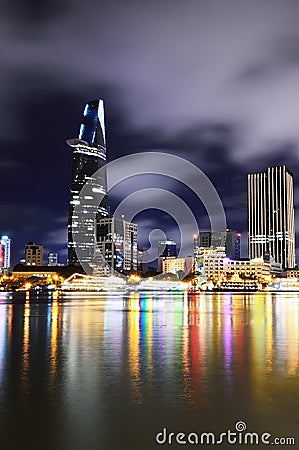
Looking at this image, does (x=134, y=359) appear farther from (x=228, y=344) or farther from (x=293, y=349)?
(x=293, y=349)

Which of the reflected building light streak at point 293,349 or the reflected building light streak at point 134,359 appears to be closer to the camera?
the reflected building light streak at point 134,359

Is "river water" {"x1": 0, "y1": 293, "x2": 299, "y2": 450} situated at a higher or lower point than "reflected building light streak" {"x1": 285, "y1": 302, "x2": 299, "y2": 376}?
lower

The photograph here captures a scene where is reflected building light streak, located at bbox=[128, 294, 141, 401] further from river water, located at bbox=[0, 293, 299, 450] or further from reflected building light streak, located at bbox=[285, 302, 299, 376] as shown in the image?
reflected building light streak, located at bbox=[285, 302, 299, 376]

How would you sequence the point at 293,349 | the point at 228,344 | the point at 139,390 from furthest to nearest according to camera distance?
the point at 228,344, the point at 293,349, the point at 139,390

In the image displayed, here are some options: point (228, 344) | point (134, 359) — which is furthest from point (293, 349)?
point (134, 359)

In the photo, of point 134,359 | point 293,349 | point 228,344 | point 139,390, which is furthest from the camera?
point 228,344

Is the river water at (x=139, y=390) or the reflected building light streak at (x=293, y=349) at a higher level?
the reflected building light streak at (x=293, y=349)

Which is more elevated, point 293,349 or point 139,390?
point 293,349

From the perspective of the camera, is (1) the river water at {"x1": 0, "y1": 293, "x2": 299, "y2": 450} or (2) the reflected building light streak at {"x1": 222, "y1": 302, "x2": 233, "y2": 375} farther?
(2) the reflected building light streak at {"x1": 222, "y1": 302, "x2": 233, "y2": 375}

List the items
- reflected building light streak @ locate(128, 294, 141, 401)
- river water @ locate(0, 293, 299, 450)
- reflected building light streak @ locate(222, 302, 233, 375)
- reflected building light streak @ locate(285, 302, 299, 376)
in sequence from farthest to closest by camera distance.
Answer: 1. reflected building light streak @ locate(222, 302, 233, 375)
2. reflected building light streak @ locate(285, 302, 299, 376)
3. reflected building light streak @ locate(128, 294, 141, 401)
4. river water @ locate(0, 293, 299, 450)

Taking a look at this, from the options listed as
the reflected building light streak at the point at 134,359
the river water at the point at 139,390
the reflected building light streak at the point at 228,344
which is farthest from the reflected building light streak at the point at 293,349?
the reflected building light streak at the point at 134,359

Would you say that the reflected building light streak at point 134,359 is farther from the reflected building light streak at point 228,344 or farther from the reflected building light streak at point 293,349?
the reflected building light streak at point 293,349

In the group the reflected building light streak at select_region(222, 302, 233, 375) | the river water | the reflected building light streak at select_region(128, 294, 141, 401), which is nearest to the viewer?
the river water

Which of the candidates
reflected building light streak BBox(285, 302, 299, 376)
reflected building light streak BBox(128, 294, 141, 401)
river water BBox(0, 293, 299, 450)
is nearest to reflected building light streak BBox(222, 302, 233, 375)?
river water BBox(0, 293, 299, 450)
